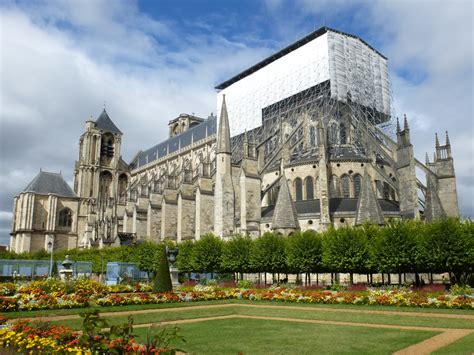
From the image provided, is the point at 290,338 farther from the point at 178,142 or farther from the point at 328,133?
the point at 178,142

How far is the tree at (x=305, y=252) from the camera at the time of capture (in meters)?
28.2

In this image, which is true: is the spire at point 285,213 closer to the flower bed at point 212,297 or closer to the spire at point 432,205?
the spire at point 432,205

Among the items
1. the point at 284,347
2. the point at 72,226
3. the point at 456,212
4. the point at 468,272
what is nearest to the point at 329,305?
the point at 284,347

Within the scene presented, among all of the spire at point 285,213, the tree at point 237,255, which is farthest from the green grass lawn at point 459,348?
the spire at point 285,213

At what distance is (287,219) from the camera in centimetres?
3306

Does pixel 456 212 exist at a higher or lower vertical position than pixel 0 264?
higher

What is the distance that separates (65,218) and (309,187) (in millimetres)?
47564

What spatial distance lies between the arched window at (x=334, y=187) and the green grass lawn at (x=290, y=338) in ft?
83.3

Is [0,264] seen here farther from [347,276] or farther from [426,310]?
[426,310]

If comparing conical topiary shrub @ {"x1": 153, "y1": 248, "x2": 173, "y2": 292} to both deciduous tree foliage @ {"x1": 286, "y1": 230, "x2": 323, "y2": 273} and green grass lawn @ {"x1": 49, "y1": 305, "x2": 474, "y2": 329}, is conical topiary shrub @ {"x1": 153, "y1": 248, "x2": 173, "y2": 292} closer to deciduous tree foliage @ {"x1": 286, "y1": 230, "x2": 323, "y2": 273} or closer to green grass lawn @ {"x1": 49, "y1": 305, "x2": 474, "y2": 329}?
green grass lawn @ {"x1": 49, "y1": 305, "x2": 474, "y2": 329}

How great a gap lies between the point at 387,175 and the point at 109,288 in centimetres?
2642

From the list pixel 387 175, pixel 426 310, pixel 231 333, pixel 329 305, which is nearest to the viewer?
pixel 231 333

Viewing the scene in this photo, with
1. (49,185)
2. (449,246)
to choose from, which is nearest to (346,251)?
(449,246)

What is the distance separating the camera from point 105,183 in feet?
257
